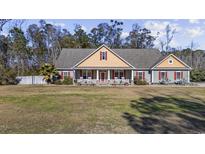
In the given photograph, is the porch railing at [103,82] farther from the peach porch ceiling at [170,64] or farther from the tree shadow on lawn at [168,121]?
the tree shadow on lawn at [168,121]

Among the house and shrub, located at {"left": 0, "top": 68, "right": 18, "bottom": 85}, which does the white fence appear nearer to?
shrub, located at {"left": 0, "top": 68, "right": 18, "bottom": 85}

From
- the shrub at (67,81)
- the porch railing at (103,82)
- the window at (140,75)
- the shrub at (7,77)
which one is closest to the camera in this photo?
the porch railing at (103,82)

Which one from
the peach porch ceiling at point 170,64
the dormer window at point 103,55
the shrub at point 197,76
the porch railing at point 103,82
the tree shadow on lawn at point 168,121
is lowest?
the tree shadow on lawn at point 168,121

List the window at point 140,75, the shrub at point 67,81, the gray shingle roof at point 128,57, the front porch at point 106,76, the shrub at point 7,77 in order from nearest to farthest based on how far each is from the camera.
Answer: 1. the shrub at point 67,81
2. the front porch at point 106,76
3. the shrub at point 7,77
4. the window at point 140,75
5. the gray shingle roof at point 128,57

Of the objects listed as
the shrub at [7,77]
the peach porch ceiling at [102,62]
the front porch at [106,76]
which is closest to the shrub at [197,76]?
the front porch at [106,76]

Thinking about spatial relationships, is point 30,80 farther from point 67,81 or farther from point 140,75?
point 140,75

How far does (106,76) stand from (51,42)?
93.7 ft

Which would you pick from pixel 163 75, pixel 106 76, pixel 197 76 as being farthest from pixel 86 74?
pixel 197 76

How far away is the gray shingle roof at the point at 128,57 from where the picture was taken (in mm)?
43084

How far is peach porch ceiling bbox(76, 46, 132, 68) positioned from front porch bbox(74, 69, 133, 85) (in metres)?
0.84

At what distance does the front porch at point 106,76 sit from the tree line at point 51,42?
14.1 meters

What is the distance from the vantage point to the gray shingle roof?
43.1m

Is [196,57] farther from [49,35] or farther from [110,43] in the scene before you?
[49,35]

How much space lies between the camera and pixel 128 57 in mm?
45469
